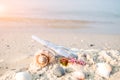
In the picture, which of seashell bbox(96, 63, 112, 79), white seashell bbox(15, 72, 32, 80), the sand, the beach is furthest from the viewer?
the sand

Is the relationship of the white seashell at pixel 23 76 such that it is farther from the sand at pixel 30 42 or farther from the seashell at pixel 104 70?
the seashell at pixel 104 70

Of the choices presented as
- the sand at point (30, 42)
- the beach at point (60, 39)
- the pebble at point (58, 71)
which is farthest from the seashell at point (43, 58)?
the sand at point (30, 42)

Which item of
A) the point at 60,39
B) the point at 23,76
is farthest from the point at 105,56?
the point at 60,39

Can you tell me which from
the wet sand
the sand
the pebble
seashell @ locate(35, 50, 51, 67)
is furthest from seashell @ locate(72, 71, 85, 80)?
the wet sand

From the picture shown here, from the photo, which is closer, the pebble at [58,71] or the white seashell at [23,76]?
the white seashell at [23,76]

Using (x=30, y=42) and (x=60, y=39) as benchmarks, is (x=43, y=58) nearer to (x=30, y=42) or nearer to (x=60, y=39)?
(x=30, y=42)

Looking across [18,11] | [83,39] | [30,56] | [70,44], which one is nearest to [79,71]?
[30,56]

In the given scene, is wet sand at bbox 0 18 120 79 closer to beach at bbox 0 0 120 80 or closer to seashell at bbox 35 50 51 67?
beach at bbox 0 0 120 80

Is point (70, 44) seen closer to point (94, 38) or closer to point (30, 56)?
point (94, 38)
